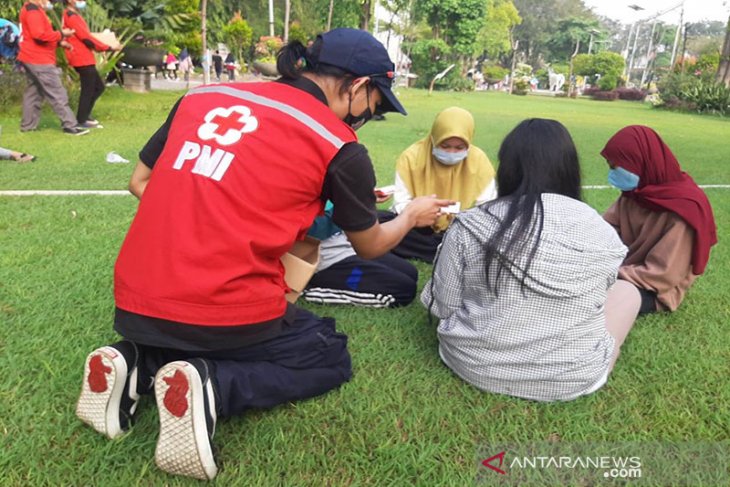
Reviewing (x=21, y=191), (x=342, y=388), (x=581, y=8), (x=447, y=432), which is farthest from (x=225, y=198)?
(x=581, y=8)

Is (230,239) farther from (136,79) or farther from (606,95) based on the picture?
(606,95)

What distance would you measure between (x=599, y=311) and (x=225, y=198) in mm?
1413

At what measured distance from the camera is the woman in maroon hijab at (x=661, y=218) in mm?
2857

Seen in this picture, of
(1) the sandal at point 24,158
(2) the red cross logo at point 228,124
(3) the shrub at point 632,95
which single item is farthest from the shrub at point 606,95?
(2) the red cross logo at point 228,124

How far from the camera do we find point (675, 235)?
288 cm

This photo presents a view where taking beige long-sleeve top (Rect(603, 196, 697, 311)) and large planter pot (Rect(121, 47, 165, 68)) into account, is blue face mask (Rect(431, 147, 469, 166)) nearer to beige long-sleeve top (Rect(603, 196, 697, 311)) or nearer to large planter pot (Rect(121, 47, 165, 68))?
beige long-sleeve top (Rect(603, 196, 697, 311))

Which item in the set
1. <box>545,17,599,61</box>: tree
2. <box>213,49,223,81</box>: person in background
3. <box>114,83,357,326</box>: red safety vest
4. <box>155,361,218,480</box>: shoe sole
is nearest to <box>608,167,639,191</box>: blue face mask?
<box>114,83,357,326</box>: red safety vest

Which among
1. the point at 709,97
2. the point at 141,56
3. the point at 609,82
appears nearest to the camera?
the point at 141,56

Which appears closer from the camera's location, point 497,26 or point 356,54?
point 356,54

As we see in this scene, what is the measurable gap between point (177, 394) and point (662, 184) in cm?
252

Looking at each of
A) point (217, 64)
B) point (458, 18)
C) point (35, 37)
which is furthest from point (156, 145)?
point (458, 18)

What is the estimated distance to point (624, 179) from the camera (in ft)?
9.89

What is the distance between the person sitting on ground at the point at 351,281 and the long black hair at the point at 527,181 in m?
0.93

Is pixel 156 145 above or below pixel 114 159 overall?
above
